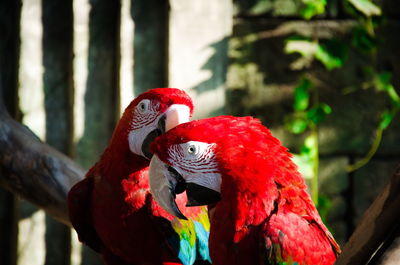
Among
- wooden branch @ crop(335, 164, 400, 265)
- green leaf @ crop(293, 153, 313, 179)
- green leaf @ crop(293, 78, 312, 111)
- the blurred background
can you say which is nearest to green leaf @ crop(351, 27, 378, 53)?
the blurred background

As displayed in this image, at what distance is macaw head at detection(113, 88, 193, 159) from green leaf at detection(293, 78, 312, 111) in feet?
3.21

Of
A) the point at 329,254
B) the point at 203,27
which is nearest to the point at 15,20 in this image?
the point at 203,27

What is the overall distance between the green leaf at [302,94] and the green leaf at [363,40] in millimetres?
234

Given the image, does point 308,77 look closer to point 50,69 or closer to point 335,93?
point 335,93

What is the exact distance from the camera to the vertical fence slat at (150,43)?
6.88 feet

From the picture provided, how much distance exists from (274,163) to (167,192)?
215 mm

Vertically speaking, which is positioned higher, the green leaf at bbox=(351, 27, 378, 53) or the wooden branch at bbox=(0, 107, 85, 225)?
the green leaf at bbox=(351, 27, 378, 53)

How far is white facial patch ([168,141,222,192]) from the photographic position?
45.0 inches

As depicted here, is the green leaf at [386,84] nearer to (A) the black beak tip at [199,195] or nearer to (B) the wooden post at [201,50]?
(B) the wooden post at [201,50]

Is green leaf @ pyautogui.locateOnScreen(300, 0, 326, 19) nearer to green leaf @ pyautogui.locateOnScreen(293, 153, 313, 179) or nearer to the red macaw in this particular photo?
green leaf @ pyautogui.locateOnScreen(293, 153, 313, 179)

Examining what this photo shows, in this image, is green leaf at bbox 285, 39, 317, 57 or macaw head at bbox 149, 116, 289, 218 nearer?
macaw head at bbox 149, 116, 289, 218

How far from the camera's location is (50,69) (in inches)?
84.1

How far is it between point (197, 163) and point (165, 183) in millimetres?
77

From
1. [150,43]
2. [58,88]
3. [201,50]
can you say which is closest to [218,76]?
[201,50]
